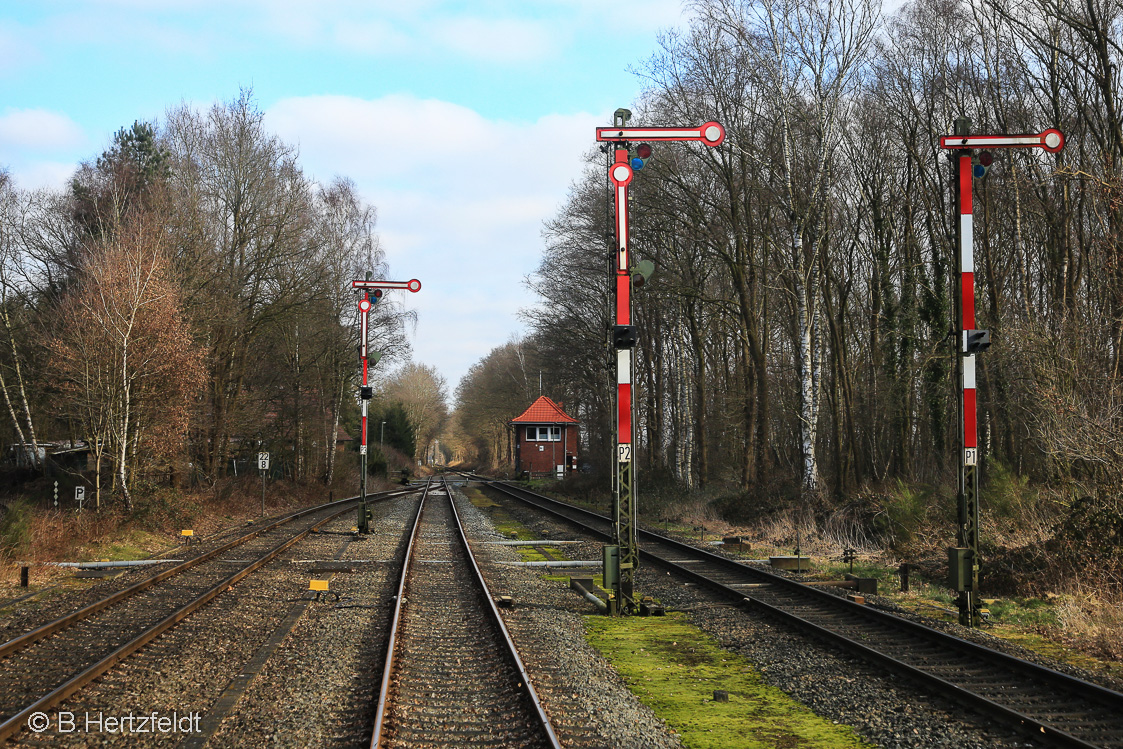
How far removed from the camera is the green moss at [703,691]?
6465mm

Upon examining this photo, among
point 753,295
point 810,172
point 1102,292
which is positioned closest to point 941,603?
point 1102,292

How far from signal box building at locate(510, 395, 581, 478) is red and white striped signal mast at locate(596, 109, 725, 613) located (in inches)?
2145

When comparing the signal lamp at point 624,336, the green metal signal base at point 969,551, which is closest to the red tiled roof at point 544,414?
the signal lamp at point 624,336

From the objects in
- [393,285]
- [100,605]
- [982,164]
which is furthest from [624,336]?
[393,285]

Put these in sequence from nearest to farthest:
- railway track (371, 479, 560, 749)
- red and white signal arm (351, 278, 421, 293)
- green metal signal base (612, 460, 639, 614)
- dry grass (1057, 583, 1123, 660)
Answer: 1. railway track (371, 479, 560, 749)
2. dry grass (1057, 583, 1123, 660)
3. green metal signal base (612, 460, 639, 614)
4. red and white signal arm (351, 278, 421, 293)

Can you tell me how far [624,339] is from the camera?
1118 cm

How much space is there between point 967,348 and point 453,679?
742 centimetres

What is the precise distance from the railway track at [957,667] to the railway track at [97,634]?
727 cm

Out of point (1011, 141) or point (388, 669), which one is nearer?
point (388, 669)

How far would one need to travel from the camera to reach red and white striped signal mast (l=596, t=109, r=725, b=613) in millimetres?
11258

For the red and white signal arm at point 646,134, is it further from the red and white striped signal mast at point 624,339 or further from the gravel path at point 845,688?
the gravel path at point 845,688

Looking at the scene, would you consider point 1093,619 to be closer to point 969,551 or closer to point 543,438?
point 969,551

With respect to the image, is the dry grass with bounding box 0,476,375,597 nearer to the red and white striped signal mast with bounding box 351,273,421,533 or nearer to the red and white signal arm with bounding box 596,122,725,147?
the red and white striped signal mast with bounding box 351,273,421,533

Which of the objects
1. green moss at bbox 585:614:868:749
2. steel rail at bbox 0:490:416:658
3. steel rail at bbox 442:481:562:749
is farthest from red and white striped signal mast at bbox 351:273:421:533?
green moss at bbox 585:614:868:749
